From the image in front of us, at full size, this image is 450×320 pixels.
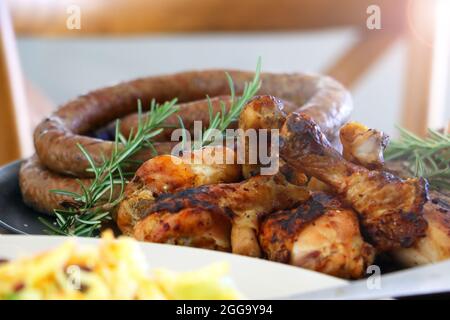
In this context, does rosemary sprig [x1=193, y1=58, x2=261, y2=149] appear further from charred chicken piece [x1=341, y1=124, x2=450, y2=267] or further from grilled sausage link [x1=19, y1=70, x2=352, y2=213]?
charred chicken piece [x1=341, y1=124, x2=450, y2=267]

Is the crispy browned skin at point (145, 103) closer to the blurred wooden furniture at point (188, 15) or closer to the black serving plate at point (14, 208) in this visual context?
the black serving plate at point (14, 208)

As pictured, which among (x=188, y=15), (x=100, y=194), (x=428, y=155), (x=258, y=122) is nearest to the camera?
(x=258, y=122)

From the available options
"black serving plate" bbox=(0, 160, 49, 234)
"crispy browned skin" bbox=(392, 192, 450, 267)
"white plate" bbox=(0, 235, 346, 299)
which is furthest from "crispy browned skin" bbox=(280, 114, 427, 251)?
"black serving plate" bbox=(0, 160, 49, 234)

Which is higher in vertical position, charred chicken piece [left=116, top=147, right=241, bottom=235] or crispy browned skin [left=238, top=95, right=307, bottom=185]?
crispy browned skin [left=238, top=95, right=307, bottom=185]

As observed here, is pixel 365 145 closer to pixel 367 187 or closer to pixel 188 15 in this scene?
pixel 367 187

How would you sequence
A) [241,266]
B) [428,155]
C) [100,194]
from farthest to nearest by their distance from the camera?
[428,155], [100,194], [241,266]

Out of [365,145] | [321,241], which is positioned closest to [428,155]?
[365,145]

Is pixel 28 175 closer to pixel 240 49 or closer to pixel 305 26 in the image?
pixel 305 26
